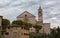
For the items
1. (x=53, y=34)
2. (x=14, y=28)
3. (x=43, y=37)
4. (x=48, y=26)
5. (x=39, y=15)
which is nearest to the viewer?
(x=14, y=28)

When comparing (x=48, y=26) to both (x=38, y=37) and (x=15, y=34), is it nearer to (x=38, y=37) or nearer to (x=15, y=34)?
(x=38, y=37)

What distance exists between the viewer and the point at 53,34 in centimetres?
2945

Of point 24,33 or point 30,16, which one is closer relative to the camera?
point 24,33

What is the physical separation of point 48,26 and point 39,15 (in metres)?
6.30

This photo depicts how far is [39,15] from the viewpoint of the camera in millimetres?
53594

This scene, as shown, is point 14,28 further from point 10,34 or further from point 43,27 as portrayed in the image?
point 43,27

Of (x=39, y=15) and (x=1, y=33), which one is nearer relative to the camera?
(x=1, y=33)

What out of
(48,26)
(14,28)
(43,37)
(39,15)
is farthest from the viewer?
(39,15)

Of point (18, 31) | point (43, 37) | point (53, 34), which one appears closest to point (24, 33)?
point (18, 31)

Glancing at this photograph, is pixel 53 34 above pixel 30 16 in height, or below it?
below

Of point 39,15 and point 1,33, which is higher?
point 39,15

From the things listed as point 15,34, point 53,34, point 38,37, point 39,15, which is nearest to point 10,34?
point 15,34

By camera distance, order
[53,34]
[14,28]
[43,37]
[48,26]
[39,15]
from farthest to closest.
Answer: [39,15] → [48,26] → [43,37] → [53,34] → [14,28]

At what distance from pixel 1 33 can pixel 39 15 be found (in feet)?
93.9
